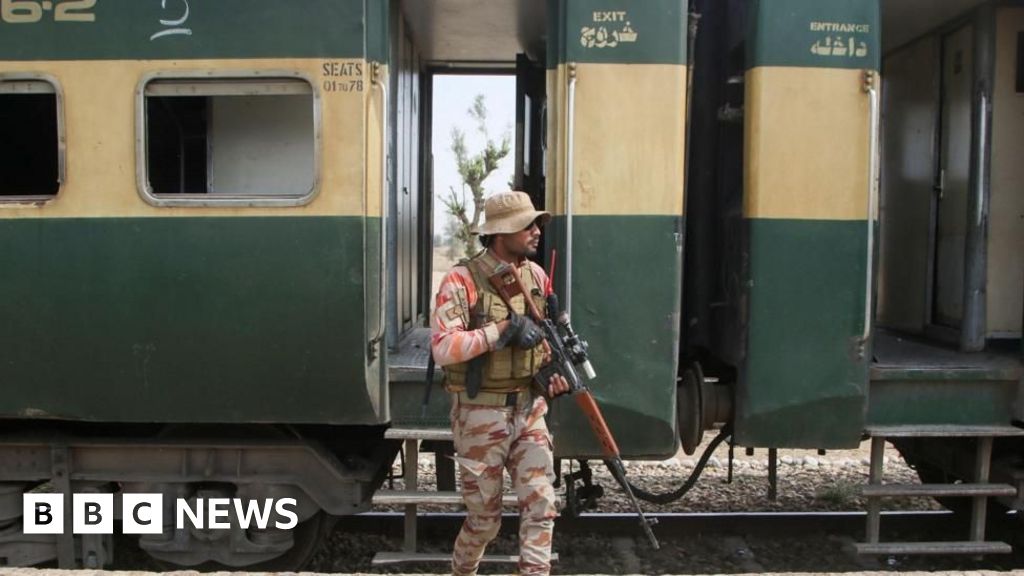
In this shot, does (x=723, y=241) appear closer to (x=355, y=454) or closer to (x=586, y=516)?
(x=586, y=516)

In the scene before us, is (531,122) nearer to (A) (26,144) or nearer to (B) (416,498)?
(B) (416,498)

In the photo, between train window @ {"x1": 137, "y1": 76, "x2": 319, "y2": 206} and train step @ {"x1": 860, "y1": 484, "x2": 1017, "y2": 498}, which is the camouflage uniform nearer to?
train window @ {"x1": 137, "y1": 76, "x2": 319, "y2": 206}

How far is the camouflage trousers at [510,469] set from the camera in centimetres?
329

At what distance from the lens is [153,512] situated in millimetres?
4145

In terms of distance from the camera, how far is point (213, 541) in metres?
4.20

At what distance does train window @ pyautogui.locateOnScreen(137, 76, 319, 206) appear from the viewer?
12.5 feet

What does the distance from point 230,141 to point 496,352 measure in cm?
206

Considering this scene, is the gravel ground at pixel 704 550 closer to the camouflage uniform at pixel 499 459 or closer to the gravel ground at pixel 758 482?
the gravel ground at pixel 758 482

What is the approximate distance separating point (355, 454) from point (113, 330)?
1344mm

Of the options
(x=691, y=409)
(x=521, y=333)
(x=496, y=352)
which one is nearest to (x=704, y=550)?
(x=691, y=409)

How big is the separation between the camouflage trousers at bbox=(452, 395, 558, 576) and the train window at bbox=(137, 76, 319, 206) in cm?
136

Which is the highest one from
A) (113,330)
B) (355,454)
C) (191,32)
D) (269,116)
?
(191,32)

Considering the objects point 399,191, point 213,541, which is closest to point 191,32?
point 399,191

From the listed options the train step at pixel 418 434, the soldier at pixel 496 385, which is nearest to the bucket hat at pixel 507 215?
the soldier at pixel 496 385
